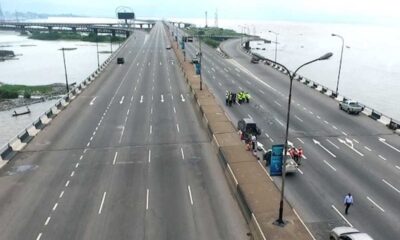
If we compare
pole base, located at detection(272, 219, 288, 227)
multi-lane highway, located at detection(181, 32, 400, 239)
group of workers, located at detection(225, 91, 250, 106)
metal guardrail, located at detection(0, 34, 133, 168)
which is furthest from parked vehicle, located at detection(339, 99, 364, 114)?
metal guardrail, located at detection(0, 34, 133, 168)

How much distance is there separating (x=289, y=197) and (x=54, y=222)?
16.2m

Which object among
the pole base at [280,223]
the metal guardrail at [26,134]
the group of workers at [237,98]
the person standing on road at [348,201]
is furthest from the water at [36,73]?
the person standing on road at [348,201]

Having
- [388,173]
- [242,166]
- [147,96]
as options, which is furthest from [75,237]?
[147,96]

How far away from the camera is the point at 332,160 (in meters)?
33.4

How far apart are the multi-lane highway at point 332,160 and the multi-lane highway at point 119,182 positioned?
587cm

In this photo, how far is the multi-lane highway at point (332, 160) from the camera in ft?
79.8

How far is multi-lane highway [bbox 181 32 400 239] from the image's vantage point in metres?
24.3

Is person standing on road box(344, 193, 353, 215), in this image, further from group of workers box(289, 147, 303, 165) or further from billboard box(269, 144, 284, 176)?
group of workers box(289, 147, 303, 165)

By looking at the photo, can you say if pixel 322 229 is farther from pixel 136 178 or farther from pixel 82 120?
pixel 82 120

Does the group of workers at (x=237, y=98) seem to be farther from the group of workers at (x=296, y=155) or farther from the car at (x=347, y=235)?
the car at (x=347, y=235)

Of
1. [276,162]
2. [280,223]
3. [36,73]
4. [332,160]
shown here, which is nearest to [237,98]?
[332,160]

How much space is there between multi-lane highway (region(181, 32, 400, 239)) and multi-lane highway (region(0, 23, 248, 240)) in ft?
19.3

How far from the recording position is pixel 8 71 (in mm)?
130000

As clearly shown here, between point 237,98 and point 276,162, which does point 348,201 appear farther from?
point 237,98
